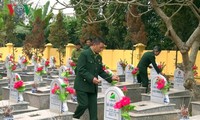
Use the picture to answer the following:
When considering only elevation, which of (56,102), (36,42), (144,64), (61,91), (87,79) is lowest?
(56,102)

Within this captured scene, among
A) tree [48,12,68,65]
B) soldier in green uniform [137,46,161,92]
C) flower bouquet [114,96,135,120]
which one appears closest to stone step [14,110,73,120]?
flower bouquet [114,96,135,120]

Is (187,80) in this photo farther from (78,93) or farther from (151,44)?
(151,44)

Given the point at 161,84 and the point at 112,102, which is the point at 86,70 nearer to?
the point at 112,102

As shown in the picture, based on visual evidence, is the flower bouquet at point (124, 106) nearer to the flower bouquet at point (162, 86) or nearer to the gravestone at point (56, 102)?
the gravestone at point (56, 102)

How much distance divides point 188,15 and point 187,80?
701 cm

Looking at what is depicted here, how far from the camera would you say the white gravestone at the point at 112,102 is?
6.82 metres

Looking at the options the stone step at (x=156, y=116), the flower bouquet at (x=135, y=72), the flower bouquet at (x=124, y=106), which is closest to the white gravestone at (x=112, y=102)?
the flower bouquet at (x=124, y=106)

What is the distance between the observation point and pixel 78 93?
7.54 metres

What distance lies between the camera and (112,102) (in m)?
7.05

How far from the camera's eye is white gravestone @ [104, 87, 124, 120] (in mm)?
6824

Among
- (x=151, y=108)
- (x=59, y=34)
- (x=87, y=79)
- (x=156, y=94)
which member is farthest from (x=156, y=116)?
(x=59, y=34)

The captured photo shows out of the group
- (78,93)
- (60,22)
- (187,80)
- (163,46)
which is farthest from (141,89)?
(60,22)

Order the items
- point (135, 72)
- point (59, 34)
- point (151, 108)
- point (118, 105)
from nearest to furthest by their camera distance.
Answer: point (118, 105) → point (151, 108) → point (135, 72) → point (59, 34)

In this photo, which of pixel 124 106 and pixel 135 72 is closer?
pixel 124 106
